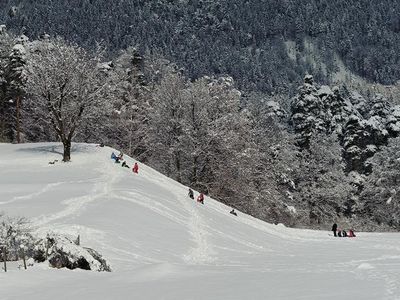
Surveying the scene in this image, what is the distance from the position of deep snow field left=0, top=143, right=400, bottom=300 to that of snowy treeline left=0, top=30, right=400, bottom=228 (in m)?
5.79

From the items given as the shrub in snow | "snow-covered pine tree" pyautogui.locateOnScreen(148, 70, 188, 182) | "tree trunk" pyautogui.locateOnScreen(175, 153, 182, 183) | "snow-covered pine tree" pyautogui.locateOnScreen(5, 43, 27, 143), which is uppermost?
"snow-covered pine tree" pyautogui.locateOnScreen(5, 43, 27, 143)

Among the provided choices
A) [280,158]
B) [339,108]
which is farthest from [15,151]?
[339,108]

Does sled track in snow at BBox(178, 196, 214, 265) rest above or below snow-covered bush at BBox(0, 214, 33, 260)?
below

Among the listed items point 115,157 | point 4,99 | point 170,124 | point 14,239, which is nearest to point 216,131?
point 170,124

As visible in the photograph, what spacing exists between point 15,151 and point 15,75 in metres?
13.9

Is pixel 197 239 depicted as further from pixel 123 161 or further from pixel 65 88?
pixel 65 88

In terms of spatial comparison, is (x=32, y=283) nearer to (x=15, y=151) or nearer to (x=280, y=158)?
(x=15, y=151)

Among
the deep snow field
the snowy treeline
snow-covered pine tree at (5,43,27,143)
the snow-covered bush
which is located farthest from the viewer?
snow-covered pine tree at (5,43,27,143)

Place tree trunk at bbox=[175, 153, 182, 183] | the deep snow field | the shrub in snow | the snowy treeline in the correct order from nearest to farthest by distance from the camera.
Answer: the deep snow field < the shrub in snow < the snowy treeline < tree trunk at bbox=[175, 153, 182, 183]

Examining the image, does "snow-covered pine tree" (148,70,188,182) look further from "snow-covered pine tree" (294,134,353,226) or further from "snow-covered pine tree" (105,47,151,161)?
"snow-covered pine tree" (294,134,353,226)

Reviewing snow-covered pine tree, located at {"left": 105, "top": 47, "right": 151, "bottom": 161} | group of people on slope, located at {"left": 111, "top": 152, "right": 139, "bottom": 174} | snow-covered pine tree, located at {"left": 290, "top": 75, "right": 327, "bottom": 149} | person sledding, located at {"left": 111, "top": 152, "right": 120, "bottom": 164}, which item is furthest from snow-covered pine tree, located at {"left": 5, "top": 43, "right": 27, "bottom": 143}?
snow-covered pine tree, located at {"left": 290, "top": 75, "right": 327, "bottom": 149}

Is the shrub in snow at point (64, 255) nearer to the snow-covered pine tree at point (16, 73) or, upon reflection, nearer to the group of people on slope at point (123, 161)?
the group of people on slope at point (123, 161)

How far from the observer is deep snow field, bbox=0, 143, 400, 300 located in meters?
14.1

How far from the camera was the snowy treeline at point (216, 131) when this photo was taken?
51.4 m
